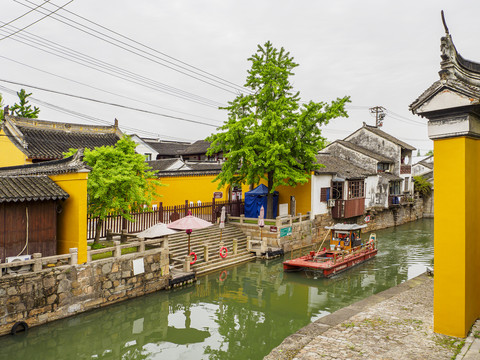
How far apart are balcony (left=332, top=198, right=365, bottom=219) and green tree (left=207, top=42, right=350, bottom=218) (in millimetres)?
5715

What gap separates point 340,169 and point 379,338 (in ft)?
70.5

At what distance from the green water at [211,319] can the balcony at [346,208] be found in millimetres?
8742

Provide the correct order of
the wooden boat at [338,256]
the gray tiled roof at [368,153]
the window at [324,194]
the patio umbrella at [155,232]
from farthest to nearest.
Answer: the gray tiled roof at [368,153]
the window at [324,194]
the wooden boat at [338,256]
the patio umbrella at [155,232]

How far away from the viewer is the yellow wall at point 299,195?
25094 mm

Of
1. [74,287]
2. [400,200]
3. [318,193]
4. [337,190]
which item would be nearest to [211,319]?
[74,287]

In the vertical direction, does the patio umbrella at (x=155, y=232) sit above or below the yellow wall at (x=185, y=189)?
below

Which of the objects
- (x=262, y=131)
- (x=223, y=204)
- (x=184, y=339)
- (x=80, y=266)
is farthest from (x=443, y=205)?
A: (x=223, y=204)

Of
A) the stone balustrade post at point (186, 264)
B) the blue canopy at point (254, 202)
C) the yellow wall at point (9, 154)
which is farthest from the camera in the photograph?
the blue canopy at point (254, 202)

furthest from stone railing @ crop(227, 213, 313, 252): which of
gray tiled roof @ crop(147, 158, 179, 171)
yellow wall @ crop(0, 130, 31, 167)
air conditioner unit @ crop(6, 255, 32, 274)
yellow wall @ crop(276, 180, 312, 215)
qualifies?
yellow wall @ crop(0, 130, 31, 167)

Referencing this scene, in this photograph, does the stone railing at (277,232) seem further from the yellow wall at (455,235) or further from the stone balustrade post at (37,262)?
the yellow wall at (455,235)

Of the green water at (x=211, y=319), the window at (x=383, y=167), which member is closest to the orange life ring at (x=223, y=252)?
the green water at (x=211, y=319)

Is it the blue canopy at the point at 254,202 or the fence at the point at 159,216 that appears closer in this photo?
the fence at the point at 159,216

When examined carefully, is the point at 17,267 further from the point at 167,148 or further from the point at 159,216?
the point at 167,148

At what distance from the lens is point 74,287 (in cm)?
1130
